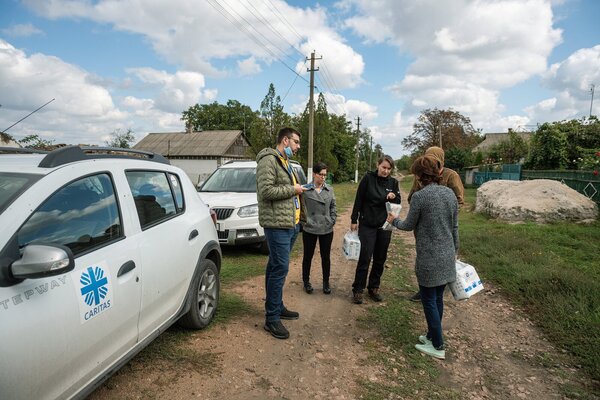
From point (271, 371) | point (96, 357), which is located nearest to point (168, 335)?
point (271, 371)

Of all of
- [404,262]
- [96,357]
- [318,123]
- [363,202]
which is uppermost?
[318,123]

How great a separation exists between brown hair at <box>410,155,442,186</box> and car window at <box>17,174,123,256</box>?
99.4 inches

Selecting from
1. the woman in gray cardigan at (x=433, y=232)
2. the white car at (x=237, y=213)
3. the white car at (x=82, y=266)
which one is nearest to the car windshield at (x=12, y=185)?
the white car at (x=82, y=266)

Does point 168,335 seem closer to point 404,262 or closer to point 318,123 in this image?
point 404,262

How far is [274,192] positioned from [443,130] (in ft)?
160

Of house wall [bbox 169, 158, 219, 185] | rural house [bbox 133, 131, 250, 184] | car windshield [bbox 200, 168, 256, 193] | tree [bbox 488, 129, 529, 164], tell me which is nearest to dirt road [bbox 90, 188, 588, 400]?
car windshield [bbox 200, 168, 256, 193]

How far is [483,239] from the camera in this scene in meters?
8.24

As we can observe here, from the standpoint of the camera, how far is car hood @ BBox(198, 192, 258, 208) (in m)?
6.50

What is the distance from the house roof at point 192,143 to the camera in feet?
139

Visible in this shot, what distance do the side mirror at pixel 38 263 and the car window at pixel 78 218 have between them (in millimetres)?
221

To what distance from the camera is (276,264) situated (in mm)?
3619

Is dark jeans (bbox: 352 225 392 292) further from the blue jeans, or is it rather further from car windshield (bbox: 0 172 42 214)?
car windshield (bbox: 0 172 42 214)

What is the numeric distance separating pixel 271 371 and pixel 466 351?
1.96 metres

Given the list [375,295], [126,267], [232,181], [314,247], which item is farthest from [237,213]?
[126,267]
